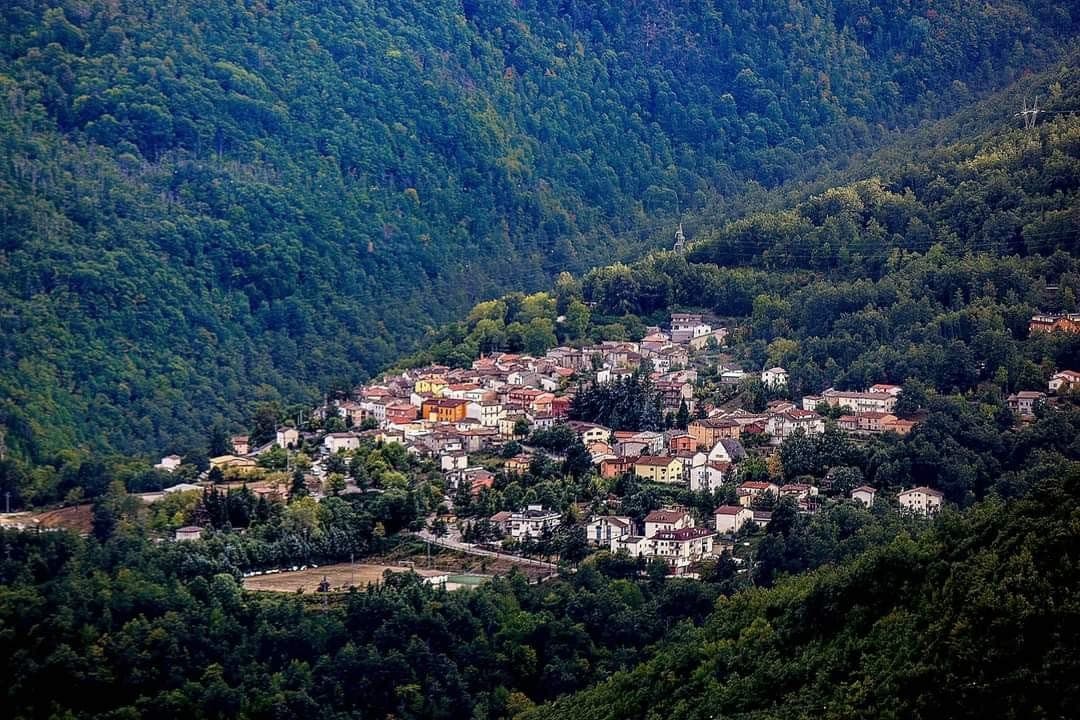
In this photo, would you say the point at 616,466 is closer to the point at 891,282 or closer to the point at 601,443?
the point at 601,443

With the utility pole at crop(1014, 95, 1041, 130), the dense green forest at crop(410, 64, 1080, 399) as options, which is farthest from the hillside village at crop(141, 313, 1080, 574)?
the utility pole at crop(1014, 95, 1041, 130)

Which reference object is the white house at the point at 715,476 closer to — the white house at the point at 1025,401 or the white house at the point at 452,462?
the white house at the point at 452,462

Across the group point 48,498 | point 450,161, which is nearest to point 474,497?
point 48,498

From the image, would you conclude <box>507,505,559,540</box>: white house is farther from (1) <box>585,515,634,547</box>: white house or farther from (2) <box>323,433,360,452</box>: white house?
(2) <box>323,433,360,452</box>: white house

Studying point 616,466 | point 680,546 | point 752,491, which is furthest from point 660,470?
point 680,546

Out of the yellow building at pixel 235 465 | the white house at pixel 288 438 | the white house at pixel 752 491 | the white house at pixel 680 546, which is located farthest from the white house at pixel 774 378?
the yellow building at pixel 235 465
